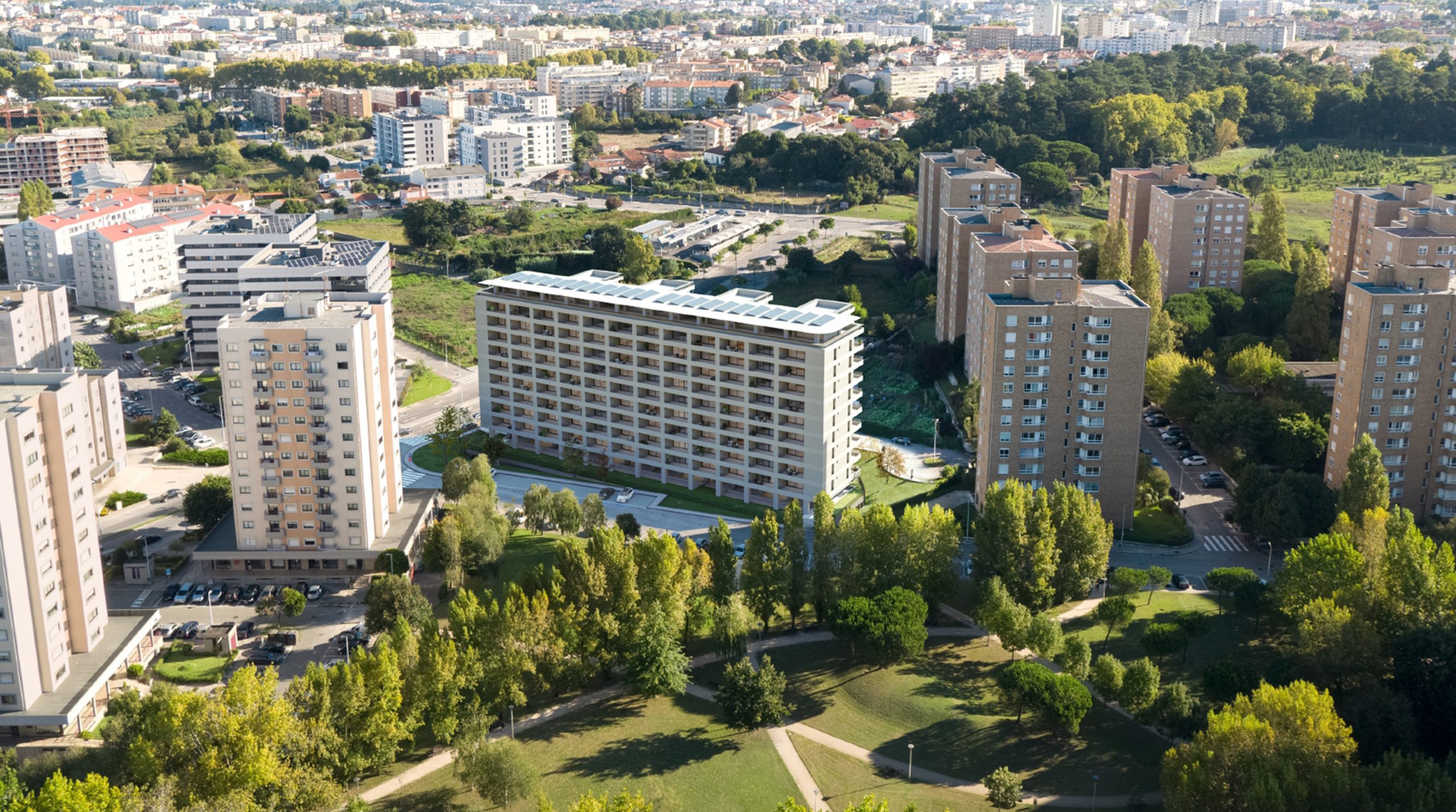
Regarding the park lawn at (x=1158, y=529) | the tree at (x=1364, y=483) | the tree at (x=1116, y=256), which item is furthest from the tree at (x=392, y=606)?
the tree at (x=1116, y=256)

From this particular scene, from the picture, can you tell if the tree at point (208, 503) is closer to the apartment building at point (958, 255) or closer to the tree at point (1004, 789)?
the tree at point (1004, 789)

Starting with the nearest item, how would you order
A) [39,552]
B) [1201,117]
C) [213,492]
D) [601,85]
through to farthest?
[39,552]
[213,492]
[1201,117]
[601,85]

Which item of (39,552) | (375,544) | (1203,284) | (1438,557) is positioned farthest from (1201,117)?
(39,552)

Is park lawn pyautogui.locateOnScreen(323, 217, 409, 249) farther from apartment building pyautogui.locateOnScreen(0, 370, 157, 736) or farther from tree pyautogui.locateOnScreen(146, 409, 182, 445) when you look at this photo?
apartment building pyautogui.locateOnScreen(0, 370, 157, 736)

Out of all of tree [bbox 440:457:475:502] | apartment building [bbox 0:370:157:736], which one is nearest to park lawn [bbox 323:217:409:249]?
tree [bbox 440:457:475:502]

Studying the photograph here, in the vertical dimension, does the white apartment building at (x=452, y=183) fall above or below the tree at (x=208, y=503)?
above

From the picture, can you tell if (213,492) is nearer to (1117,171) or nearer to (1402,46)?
(1117,171)

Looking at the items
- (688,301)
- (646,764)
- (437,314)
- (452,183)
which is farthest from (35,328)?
(452,183)
